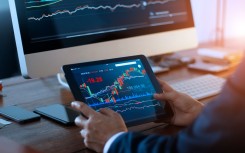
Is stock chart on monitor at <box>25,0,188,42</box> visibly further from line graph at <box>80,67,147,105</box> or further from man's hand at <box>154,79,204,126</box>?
man's hand at <box>154,79,204,126</box>

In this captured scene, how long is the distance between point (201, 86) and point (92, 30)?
434 mm

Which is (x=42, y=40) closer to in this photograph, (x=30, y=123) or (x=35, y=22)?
(x=35, y=22)

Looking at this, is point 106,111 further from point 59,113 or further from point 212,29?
point 212,29

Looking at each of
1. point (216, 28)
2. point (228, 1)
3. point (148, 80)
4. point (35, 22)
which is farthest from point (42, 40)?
point (228, 1)

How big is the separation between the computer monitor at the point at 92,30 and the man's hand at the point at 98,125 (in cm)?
34

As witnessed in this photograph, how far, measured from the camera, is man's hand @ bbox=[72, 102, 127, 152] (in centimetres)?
95

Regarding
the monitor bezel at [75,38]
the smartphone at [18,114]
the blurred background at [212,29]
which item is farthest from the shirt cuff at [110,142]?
the blurred background at [212,29]

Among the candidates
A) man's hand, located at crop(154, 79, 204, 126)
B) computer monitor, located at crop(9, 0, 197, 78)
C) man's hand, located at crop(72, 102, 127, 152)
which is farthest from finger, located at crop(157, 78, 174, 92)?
computer monitor, located at crop(9, 0, 197, 78)

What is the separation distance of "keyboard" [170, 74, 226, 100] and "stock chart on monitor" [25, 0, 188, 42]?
0.81ft

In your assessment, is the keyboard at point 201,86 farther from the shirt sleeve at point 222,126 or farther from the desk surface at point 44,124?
the shirt sleeve at point 222,126

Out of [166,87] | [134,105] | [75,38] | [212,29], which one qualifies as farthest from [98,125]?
[212,29]

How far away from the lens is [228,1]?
9.38 ft

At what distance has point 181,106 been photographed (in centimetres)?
112

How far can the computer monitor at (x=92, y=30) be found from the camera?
4.10 ft
